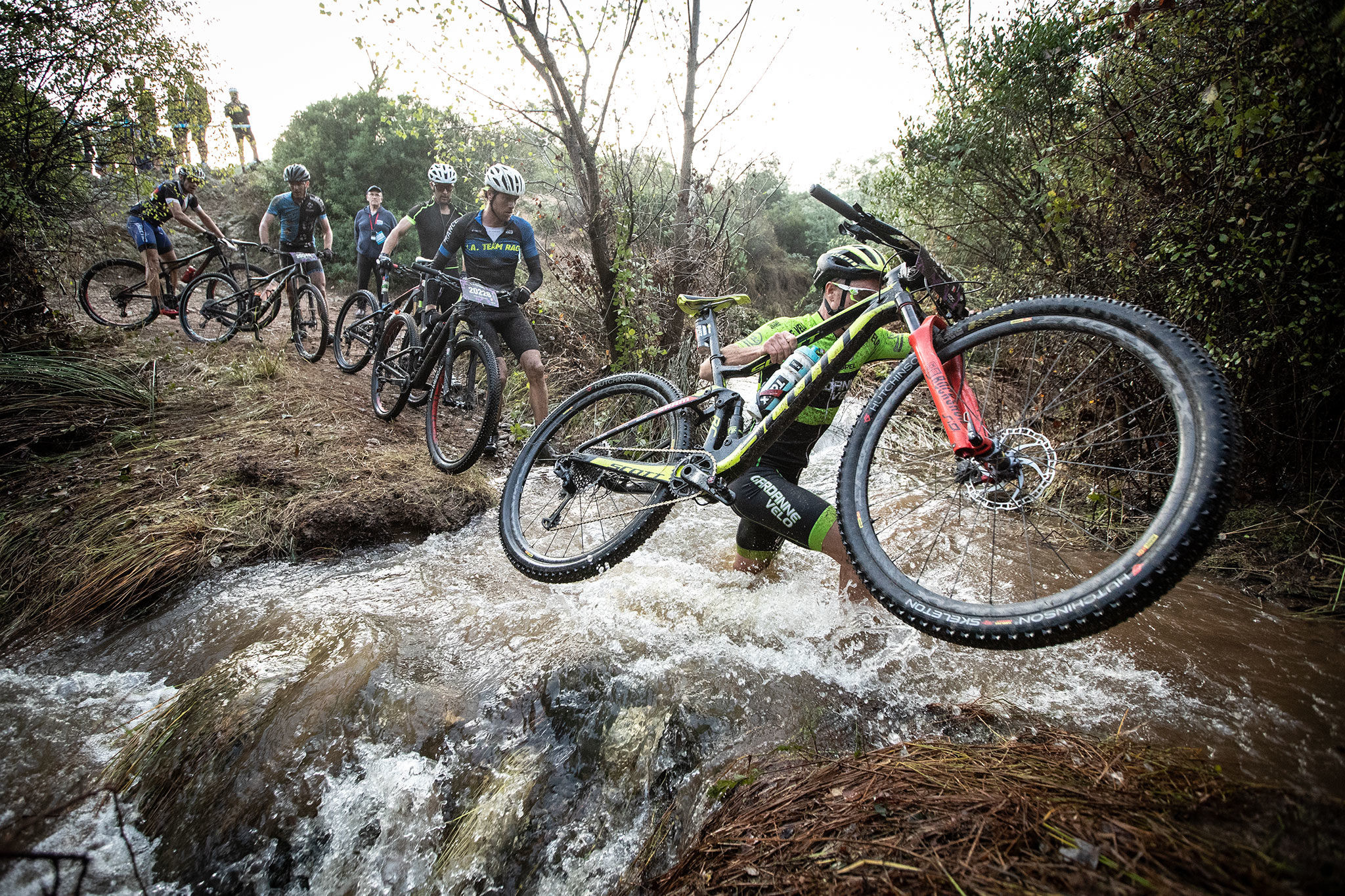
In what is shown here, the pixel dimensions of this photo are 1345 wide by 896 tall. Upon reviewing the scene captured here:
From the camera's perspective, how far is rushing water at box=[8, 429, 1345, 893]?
1782mm

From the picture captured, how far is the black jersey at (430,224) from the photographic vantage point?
6793 mm

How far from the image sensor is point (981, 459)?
6.00 feet

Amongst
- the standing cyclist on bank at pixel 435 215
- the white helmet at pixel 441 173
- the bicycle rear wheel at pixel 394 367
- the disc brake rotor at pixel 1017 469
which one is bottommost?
the disc brake rotor at pixel 1017 469

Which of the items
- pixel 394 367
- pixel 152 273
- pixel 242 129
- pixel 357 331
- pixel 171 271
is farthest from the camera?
pixel 242 129

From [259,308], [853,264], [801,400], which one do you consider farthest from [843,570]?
[259,308]

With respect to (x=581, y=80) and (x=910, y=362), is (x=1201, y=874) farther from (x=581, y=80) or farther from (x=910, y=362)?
(x=581, y=80)

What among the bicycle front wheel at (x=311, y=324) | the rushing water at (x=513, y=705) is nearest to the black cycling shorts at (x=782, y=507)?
the rushing water at (x=513, y=705)

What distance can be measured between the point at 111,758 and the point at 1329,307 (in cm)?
550

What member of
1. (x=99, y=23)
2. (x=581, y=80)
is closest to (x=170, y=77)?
(x=99, y=23)

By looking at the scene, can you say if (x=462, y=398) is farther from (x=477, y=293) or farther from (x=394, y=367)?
(x=394, y=367)

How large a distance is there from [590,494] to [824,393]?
1.45 meters

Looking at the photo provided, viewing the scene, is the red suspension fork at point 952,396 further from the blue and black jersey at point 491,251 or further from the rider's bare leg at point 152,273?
the rider's bare leg at point 152,273

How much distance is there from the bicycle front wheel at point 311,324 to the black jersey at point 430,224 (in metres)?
1.45

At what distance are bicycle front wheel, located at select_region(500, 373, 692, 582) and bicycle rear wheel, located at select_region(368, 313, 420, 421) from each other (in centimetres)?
199
